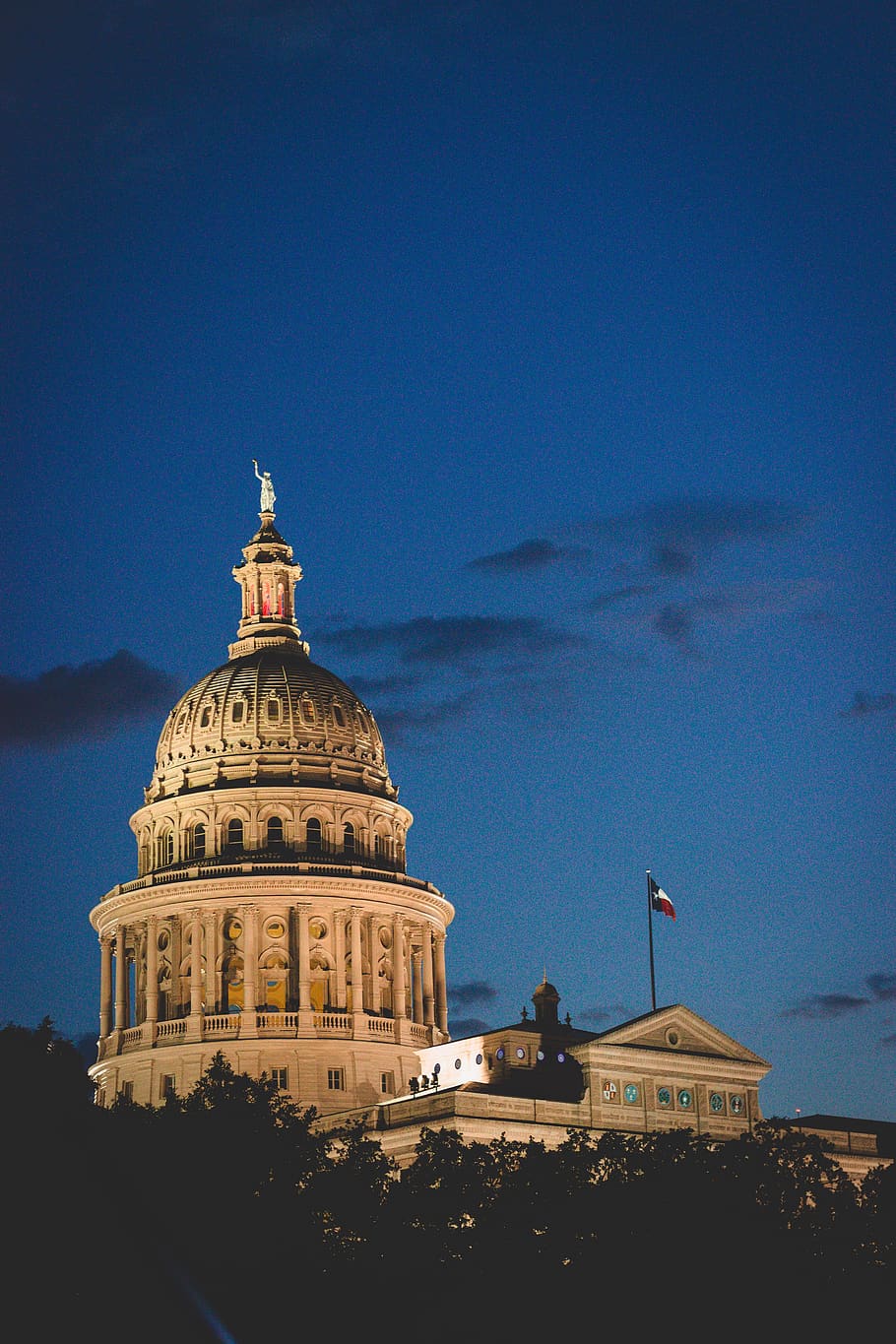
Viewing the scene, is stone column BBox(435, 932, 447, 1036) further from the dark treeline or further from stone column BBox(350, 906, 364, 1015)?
the dark treeline

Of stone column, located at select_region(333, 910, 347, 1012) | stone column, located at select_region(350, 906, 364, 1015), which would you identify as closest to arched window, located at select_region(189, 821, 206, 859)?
stone column, located at select_region(333, 910, 347, 1012)

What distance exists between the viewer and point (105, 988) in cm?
16175

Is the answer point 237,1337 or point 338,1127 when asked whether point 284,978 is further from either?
point 237,1337

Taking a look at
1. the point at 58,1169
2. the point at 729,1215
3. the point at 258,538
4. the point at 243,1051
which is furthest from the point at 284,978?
the point at 58,1169

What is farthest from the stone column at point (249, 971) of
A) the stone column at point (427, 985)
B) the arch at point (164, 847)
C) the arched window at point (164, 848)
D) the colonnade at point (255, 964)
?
the stone column at point (427, 985)

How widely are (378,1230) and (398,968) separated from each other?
61134mm

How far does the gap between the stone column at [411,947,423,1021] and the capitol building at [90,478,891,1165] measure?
14cm

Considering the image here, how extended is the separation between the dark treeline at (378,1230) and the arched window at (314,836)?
154 feet

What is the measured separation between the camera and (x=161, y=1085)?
153375 mm

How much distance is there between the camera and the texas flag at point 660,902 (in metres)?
142

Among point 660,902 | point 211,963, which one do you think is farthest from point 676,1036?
point 211,963

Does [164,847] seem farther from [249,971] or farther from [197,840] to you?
[249,971]

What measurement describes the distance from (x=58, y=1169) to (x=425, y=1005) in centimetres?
7781

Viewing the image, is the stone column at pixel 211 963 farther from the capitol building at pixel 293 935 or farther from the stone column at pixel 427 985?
the stone column at pixel 427 985
